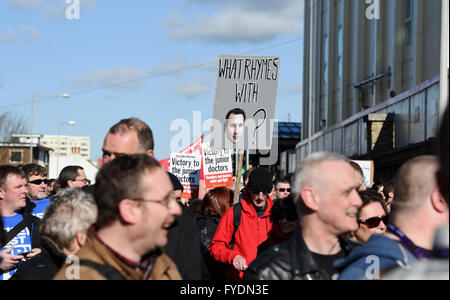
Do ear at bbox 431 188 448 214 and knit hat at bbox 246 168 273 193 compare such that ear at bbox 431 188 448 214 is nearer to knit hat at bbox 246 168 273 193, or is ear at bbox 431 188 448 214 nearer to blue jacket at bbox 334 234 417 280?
blue jacket at bbox 334 234 417 280

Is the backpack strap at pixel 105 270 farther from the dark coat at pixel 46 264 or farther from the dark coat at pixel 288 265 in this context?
the dark coat at pixel 46 264

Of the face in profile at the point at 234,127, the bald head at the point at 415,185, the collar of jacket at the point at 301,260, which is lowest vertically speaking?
the collar of jacket at the point at 301,260

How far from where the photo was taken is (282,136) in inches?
2055

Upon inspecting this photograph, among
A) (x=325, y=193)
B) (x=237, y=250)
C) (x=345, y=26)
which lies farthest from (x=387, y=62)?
(x=325, y=193)

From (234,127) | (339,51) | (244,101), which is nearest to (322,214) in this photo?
(234,127)

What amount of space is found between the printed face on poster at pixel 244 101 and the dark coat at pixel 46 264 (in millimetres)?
5145

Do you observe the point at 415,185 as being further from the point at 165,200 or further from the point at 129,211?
the point at 129,211

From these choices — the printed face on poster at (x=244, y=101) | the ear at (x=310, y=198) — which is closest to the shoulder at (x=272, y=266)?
the ear at (x=310, y=198)

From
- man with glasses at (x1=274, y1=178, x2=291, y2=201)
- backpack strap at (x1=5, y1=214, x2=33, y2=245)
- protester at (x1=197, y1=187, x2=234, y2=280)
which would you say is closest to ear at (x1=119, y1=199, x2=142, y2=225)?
Result: backpack strap at (x1=5, y1=214, x2=33, y2=245)

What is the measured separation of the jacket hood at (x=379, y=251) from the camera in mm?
3059

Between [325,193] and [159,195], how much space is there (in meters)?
1.05

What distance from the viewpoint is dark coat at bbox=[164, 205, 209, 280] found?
372 centimetres

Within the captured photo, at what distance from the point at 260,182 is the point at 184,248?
327 cm
